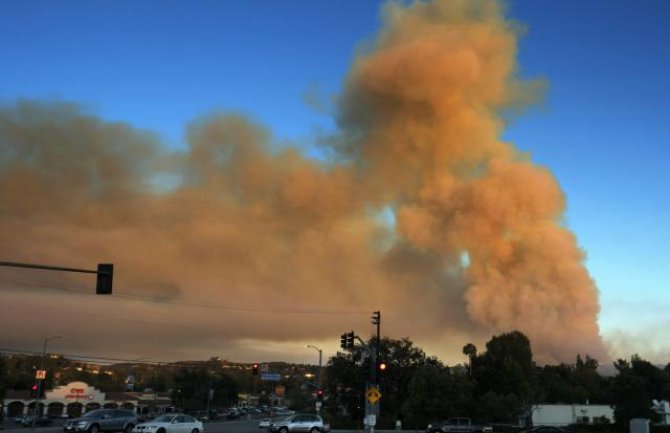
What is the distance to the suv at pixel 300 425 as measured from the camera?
44562 millimetres

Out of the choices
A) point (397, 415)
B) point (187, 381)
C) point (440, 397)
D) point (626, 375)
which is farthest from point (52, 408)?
point (626, 375)

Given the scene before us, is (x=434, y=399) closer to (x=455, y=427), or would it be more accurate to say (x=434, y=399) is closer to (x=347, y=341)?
(x=455, y=427)

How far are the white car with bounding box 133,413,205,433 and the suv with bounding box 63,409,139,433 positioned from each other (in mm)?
3728

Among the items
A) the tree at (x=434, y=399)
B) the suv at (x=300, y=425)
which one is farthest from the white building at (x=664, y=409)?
the suv at (x=300, y=425)

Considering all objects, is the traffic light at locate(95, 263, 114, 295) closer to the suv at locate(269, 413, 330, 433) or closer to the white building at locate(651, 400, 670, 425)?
the suv at locate(269, 413, 330, 433)

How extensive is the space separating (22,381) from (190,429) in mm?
109333

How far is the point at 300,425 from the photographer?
149ft

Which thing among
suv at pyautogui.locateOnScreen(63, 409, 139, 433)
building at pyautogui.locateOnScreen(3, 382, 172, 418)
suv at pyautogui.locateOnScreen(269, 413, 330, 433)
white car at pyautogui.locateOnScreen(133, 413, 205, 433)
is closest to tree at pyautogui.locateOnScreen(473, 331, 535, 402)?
suv at pyautogui.locateOnScreen(269, 413, 330, 433)

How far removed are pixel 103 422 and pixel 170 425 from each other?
18.0 feet

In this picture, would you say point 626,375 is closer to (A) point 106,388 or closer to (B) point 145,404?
(B) point 145,404

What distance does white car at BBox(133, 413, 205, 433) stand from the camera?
36.6 metres

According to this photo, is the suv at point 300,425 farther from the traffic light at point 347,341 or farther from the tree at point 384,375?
the tree at point 384,375

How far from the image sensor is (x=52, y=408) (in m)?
109

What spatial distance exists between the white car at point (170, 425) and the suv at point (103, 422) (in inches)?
147
